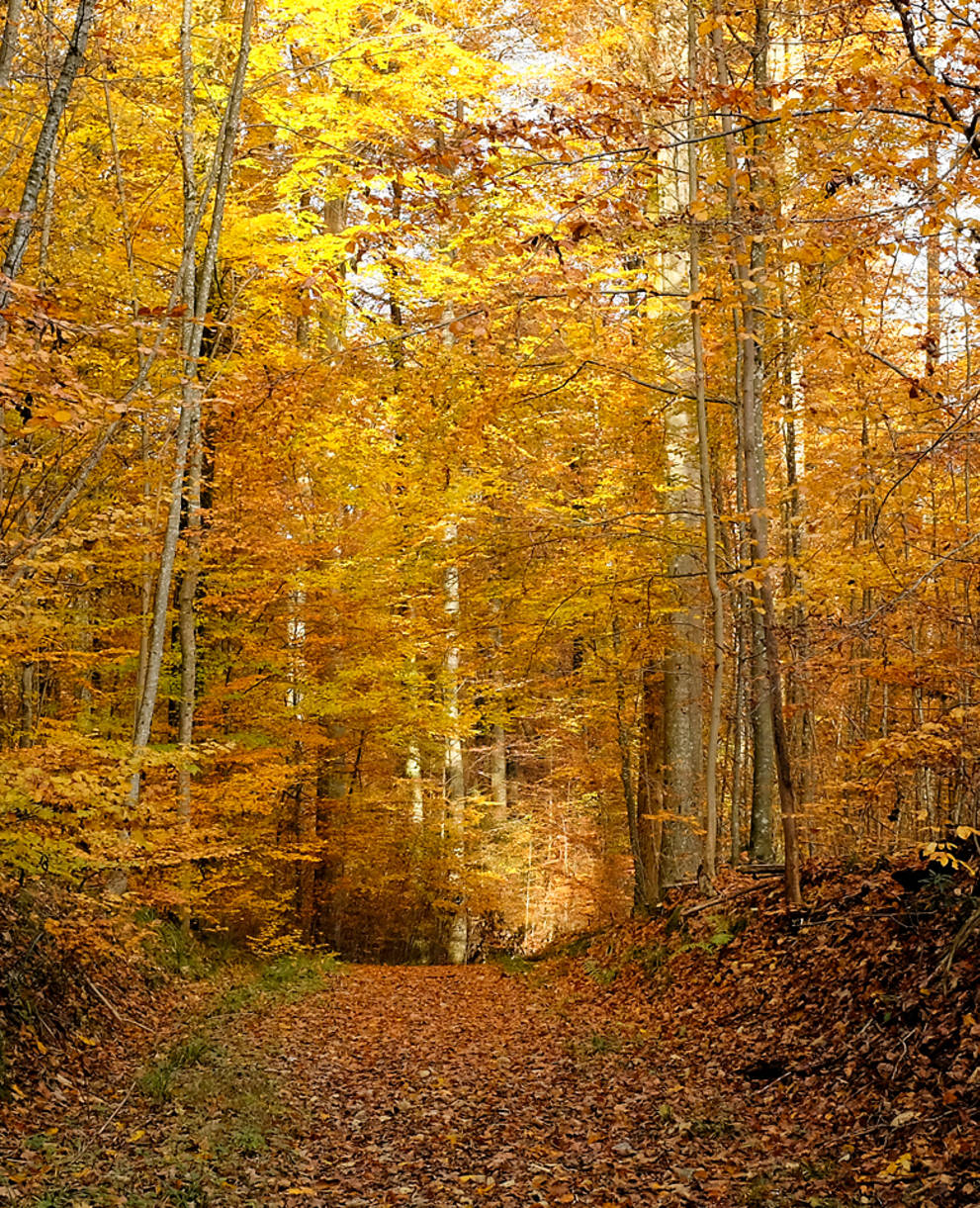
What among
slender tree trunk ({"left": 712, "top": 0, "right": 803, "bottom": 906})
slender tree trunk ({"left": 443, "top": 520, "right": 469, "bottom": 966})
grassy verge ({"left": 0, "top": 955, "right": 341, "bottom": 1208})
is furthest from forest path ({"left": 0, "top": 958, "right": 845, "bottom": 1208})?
slender tree trunk ({"left": 443, "top": 520, "right": 469, "bottom": 966})

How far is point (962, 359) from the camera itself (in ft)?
44.2

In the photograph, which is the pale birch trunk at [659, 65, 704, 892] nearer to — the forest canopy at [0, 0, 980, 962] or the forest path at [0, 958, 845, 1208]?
the forest canopy at [0, 0, 980, 962]

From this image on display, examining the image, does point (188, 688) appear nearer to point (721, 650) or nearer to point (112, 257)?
point (112, 257)

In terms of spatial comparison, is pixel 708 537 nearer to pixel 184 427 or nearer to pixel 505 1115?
pixel 184 427

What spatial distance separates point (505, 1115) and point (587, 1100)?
613 millimetres

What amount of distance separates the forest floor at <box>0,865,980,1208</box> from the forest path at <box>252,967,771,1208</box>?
2 cm

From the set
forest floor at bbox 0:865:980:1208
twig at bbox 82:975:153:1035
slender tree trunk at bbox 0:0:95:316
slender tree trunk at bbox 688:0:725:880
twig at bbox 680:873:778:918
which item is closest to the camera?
forest floor at bbox 0:865:980:1208

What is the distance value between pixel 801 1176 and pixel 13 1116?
15.0 ft

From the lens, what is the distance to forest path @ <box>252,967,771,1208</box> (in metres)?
5.36

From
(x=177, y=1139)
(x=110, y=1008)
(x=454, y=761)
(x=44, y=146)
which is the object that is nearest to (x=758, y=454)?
(x=44, y=146)

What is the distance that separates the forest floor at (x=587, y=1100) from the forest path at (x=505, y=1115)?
0.02m

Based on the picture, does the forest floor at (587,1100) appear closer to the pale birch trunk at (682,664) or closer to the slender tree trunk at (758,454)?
the slender tree trunk at (758,454)

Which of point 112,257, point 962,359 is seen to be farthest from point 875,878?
point 112,257

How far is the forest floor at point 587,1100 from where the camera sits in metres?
5.13
